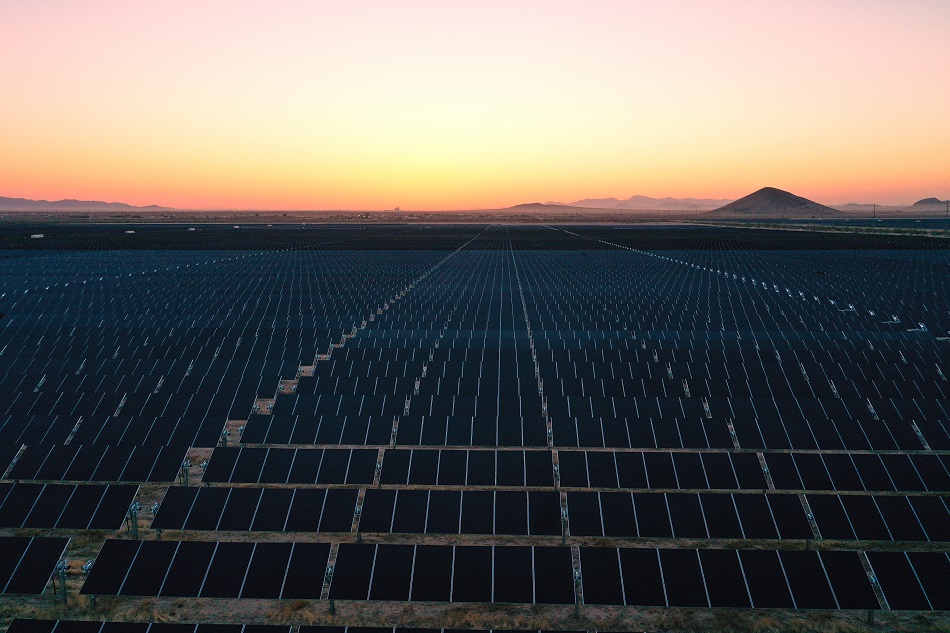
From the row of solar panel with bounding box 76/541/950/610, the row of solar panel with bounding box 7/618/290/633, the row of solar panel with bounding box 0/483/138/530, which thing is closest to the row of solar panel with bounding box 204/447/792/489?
the row of solar panel with bounding box 0/483/138/530

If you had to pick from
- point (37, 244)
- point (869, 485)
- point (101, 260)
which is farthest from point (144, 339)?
point (37, 244)

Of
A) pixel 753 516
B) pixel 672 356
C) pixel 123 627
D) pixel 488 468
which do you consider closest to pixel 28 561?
pixel 123 627

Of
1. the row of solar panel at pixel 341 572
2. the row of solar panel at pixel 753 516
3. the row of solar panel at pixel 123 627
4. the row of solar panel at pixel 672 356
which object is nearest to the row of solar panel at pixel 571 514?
the row of solar panel at pixel 753 516

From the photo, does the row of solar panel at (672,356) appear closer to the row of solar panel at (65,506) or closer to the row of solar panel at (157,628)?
the row of solar panel at (65,506)

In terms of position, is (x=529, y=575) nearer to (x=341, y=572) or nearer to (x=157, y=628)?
(x=341, y=572)

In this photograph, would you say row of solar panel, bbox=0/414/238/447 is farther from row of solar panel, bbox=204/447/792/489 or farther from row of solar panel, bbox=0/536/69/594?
row of solar panel, bbox=0/536/69/594

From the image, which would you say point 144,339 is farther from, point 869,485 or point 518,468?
point 869,485
